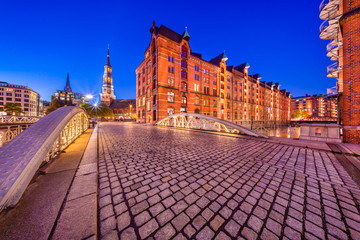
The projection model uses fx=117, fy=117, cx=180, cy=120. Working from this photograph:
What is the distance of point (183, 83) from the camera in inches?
949

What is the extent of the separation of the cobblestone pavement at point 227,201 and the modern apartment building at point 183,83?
18326mm

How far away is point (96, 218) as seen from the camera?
5.35 feet

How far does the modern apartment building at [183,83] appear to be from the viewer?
2116 cm

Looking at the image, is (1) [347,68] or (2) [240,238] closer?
(2) [240,238]

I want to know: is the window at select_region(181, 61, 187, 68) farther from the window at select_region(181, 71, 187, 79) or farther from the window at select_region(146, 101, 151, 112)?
the window at select_region(146, 101, 151, 112)

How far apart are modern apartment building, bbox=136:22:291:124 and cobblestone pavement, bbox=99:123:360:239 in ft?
60.1

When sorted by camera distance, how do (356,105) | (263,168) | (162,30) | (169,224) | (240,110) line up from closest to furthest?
(169,224) < (263,168) < (356,105) < (162,30) < (240,110)

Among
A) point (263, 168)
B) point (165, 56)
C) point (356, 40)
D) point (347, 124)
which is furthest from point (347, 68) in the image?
point (165, 56)

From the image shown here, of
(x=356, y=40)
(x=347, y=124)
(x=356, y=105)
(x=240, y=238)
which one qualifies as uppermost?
(x=356, y=40)

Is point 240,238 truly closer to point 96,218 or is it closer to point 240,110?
point 96,218

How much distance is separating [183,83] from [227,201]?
23.8 m

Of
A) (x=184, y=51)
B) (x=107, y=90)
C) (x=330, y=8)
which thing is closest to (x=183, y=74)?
(x=184, y=51)

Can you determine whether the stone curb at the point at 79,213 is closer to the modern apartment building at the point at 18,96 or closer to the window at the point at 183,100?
the window at the point at 183,100

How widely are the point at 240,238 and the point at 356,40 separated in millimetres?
12000
